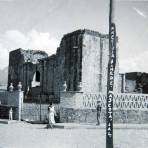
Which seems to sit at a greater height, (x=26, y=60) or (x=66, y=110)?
(x=26, y=60)

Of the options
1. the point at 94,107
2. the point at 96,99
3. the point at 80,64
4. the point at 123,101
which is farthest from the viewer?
the point at 80,64

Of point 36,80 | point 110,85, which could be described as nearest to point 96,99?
point 110,85

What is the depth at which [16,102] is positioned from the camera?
21375mm

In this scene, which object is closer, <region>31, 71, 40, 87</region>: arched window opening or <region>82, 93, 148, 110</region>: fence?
<region>82, 93, 148, 110</region>: fence

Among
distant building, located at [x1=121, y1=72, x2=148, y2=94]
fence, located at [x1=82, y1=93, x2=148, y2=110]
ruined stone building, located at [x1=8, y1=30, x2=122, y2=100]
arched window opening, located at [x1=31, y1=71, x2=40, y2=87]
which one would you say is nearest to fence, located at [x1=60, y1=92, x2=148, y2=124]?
fence, located at [x1=82, y1=93, x2=148, y2=110]

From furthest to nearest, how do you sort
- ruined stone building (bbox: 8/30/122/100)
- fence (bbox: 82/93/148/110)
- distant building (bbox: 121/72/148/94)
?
distant building (bbox: 121/72/148/94), ruined stone building (bbox: 8/30/122/100), fence (bbox: 82/93/148/110)

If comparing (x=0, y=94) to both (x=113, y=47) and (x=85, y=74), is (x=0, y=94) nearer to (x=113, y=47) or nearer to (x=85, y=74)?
(x=85, y=74)

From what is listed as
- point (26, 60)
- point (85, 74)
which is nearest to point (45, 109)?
point (85, 74)

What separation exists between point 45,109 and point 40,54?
18.2m

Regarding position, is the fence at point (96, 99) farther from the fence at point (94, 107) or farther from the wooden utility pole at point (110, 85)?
the wooden utility pole at point (110, 85)

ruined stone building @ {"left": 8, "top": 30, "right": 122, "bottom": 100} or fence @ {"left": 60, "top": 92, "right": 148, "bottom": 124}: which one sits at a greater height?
ruined stone building @ {"left": 8, "top": 30, "right": 122, "bottom": 100}

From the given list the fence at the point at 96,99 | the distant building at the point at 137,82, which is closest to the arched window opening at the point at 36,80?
the distant building at the point at 137,82

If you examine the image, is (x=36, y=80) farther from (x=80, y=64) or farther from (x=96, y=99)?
(x=96, y=99)

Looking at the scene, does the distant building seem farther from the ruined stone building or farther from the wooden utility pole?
the wooden utility pole
